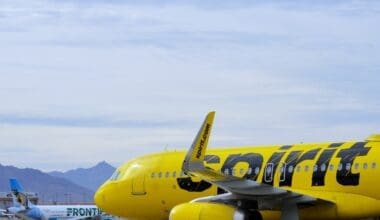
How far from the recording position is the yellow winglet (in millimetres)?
27844

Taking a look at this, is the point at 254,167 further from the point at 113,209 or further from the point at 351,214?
the point at 113,209

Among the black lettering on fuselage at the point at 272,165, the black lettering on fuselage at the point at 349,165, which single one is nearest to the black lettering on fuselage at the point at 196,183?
the black lettering on fuselage at the point at 272,165

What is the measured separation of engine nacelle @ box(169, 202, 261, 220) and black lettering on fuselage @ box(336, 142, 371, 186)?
10.6ft

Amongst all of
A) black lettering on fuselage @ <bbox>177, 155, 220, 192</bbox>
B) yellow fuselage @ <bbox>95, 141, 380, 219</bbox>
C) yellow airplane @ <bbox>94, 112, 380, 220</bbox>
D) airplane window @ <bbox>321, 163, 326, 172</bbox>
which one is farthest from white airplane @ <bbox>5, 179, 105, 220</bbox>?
airplane window @ <bbox>321, 163, 326, 172</bbox>

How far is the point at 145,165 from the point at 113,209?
2.12m

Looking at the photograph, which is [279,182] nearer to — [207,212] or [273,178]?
[273,178]

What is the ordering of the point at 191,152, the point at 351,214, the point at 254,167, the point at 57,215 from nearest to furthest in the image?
1. the point at 191,152
2. the point at 351,214
3. the point at 254,167
4. the point at 57,215

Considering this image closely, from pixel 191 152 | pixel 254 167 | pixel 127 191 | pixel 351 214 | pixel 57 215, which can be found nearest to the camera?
pixel 191 152

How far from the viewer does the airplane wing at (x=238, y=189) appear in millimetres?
27891

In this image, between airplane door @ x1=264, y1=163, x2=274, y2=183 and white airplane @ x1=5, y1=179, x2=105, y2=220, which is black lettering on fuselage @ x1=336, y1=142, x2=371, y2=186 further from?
white airplane @ x1=5, y1=179, x2=105, y2=220

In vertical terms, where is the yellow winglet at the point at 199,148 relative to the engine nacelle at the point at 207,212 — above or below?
above

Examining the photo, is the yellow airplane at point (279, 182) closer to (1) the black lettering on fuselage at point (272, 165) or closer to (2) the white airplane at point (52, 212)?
(1) the black lettering on fuselage at point (272, 165)

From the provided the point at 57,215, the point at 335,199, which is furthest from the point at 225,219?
the point at 57,215

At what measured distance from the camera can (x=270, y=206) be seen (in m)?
31.1
